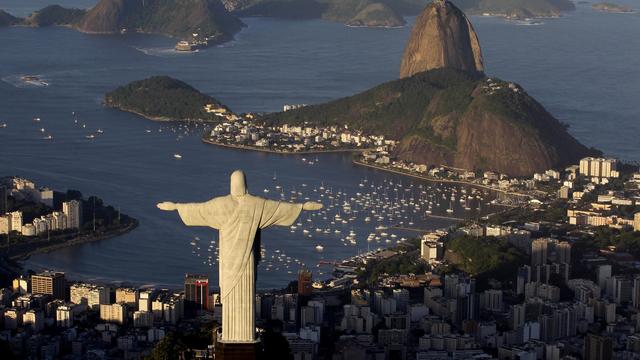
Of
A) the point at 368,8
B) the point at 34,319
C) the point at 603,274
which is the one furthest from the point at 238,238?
the point at 368,8

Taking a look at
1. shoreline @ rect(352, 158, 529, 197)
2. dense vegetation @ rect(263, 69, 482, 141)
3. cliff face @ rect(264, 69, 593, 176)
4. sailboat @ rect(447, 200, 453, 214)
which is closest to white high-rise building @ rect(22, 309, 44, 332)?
sailboat @ rect(447, 200, 453, 214)

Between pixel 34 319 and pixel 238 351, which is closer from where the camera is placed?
Result: pixel 238 351

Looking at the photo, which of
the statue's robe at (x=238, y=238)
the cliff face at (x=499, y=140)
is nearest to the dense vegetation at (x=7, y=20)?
the cliff face at (x=499, y=140)

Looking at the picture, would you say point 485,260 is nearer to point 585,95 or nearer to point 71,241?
point 71,241

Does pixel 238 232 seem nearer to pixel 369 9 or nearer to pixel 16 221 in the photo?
pixel 16 221

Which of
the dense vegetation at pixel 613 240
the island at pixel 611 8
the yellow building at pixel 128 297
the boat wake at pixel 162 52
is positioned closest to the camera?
the yellow building at pixel 128 297

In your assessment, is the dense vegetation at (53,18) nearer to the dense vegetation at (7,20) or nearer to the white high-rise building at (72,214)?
the dense vegetation at (7,20)

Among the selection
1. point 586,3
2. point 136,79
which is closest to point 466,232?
point 136,79
